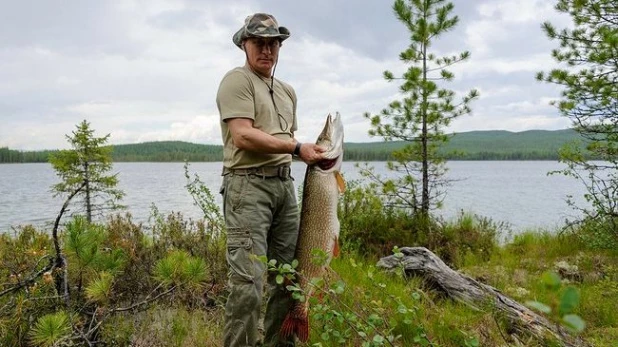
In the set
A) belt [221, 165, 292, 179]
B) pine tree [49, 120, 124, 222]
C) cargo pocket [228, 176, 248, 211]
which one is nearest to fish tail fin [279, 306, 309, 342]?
cargo pocket [228, 176, 248, 211]

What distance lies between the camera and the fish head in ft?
13.5

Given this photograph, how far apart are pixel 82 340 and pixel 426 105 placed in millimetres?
7705

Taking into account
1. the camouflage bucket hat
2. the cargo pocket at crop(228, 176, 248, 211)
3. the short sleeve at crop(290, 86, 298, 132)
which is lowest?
the cargo pocket at crop(228, 176, 248, 211)

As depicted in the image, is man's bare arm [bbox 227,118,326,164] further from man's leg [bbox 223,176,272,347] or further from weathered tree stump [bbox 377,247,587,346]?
weathered tree stump [bbox 377,247,587,346]

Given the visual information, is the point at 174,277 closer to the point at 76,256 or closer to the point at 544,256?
the point at 76,256

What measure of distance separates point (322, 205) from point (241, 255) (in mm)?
777

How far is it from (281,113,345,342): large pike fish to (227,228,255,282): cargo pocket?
0.45 meters

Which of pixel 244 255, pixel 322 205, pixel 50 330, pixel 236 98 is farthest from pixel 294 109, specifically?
pixel 50 330

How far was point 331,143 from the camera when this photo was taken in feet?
13.6

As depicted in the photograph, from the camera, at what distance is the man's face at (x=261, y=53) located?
4.20 m

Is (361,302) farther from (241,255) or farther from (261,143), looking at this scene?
(261,143)

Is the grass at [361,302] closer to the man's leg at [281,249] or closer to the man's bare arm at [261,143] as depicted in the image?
the man's leg at [281,249]

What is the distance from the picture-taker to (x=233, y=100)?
3996 mm

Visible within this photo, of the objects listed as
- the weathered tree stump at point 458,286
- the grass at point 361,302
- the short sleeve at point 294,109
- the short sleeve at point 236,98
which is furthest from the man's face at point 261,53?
the weathered tree stump at point 458,286
